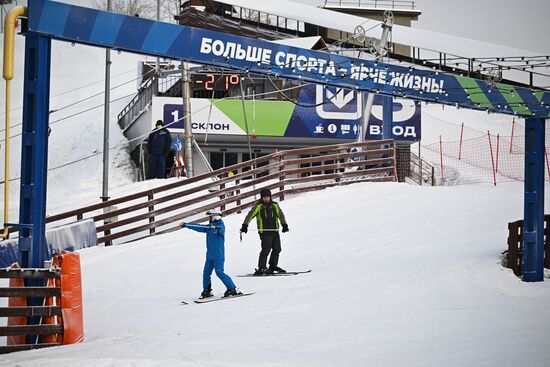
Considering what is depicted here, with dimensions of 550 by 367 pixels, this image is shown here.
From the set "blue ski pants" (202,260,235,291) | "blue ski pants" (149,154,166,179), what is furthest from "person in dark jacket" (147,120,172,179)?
"blue ski pants" (202,260,235,291)

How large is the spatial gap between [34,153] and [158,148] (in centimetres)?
1699

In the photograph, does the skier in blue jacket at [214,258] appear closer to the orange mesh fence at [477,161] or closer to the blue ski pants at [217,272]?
the blue ski pants at [217,272]

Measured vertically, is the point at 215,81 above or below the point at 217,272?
above

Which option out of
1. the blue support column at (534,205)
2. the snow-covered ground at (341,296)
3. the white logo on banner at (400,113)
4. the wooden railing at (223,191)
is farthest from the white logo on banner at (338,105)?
the blue support column at (534,205)

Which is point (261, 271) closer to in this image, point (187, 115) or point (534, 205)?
point (534, 205)

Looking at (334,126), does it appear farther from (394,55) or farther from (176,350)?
(176,350)

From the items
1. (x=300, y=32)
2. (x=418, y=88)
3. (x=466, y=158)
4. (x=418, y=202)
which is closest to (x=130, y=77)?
(x=300, y=32)

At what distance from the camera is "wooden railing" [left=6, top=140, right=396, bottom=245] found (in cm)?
2317

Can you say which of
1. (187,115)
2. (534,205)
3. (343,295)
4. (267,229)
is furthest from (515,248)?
(187,115)

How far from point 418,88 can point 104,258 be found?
320 inches

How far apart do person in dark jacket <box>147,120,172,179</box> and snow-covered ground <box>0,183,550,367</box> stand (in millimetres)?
4886

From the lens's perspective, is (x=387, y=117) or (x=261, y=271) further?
(x=387, y=117)

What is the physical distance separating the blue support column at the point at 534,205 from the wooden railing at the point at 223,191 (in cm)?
914

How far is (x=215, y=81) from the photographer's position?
35.7 m
